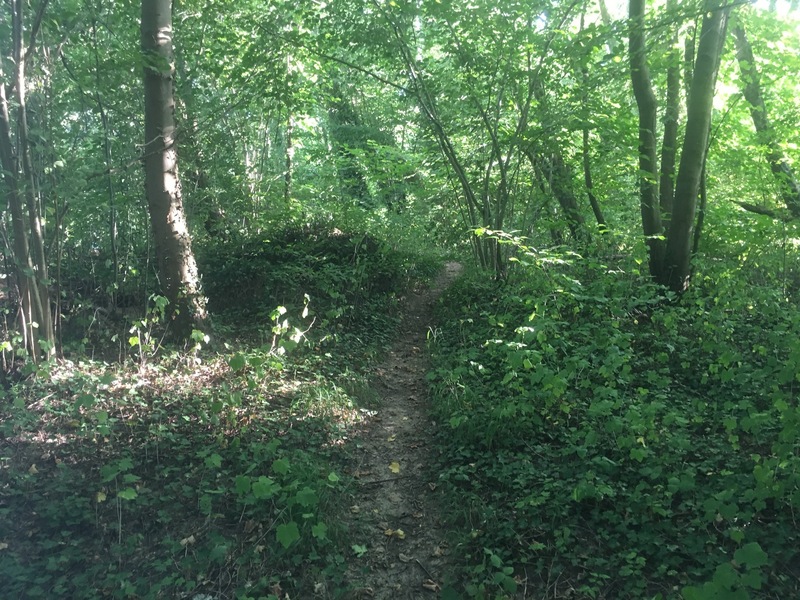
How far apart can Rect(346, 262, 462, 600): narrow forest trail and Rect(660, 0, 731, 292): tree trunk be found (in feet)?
14.1

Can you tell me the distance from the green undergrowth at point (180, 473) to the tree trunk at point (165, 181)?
676 millimetres

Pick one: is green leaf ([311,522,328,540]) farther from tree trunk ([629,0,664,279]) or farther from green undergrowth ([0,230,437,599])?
tree trunk ([629,0,664,279])

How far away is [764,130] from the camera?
9969mm

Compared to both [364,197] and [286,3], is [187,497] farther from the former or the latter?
[364,197]

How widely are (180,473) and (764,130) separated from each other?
1107 cm

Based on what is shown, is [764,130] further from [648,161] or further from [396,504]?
[396,504]

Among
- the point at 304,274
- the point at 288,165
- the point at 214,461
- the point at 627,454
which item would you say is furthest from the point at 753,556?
the point at 288,165

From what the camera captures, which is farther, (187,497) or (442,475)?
(442,475)

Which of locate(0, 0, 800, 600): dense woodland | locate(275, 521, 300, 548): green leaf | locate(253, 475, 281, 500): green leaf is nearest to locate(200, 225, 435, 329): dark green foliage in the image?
locate(0, 0, 800, 600): dense woodland

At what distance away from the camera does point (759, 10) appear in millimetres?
9445

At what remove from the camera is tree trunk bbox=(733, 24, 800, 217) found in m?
9.30

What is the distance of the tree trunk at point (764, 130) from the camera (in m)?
9.30

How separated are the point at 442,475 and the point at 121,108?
6.67 metres

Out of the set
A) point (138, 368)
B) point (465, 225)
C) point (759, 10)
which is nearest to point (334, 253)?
point (465, 225)
